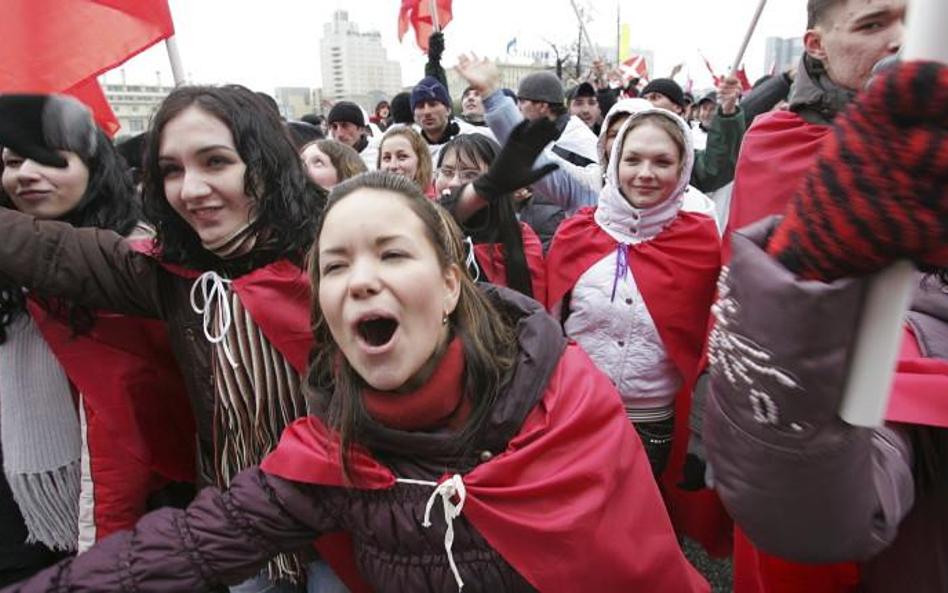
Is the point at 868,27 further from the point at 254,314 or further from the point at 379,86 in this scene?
the point at 379,86

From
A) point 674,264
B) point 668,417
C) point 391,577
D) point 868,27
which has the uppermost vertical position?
point 868,27

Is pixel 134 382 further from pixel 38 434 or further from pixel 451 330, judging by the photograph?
pixel 451 330

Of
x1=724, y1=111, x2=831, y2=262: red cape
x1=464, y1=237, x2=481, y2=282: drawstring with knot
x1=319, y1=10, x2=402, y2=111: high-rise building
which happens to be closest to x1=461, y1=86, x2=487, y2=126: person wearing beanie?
x1=464, y1=237, x2=481, y2=282: drawstring with knot

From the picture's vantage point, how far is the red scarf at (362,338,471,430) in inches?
56.6

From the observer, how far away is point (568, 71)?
29891 millimetres

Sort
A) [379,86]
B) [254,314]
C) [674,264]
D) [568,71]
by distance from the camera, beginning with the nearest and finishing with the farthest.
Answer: [254,314]
[674,264]
[568,71]
[379,86]

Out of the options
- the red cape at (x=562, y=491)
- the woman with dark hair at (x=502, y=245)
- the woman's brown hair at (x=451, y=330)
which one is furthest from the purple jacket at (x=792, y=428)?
the woman with dark hair at (x=502, y=245)

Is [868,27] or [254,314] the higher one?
[868,27]

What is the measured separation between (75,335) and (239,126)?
81cm

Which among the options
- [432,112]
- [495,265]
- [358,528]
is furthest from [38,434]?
[432,112]

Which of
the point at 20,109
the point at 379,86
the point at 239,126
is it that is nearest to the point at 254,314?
the point at 239,126

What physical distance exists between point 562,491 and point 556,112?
434 cm

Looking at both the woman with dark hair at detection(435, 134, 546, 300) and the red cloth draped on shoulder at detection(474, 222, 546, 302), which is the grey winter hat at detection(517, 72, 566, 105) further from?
the red cloth draped on shoulder at detection(474, 222, 546, 302)

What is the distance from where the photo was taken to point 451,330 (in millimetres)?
1566
